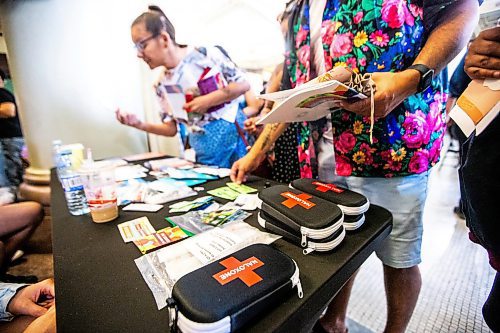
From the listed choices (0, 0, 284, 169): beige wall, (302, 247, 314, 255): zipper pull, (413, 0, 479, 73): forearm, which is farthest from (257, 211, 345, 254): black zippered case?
(0, 0, 284, 169): beige wall

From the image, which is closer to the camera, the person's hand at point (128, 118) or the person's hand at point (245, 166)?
the person's hand at point (245, 166)

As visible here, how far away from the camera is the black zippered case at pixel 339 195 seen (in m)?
0.51

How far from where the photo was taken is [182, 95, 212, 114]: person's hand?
1.26m

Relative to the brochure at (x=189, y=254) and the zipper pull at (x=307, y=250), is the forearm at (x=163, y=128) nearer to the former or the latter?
the brochure at (x=189, y=254)

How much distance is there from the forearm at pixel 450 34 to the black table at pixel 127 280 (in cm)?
37

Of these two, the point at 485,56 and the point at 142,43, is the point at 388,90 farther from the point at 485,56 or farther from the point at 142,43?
the point at 142,43

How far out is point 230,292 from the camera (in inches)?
11.9

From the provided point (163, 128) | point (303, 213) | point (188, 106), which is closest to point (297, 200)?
point (303, 213)

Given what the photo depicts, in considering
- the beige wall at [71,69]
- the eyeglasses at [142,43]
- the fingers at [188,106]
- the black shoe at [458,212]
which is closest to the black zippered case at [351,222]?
the fingers at [188,106]

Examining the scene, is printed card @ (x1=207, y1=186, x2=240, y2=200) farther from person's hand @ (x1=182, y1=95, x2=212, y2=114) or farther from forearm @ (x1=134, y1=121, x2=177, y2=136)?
forearm @ (x1=134, y1=121, x2=177, y2=136)

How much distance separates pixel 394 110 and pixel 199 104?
0.89 metres

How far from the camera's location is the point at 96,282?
412mm

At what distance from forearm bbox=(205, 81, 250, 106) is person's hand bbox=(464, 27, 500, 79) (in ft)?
3.29

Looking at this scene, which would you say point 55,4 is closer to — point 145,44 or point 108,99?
point 108,99
